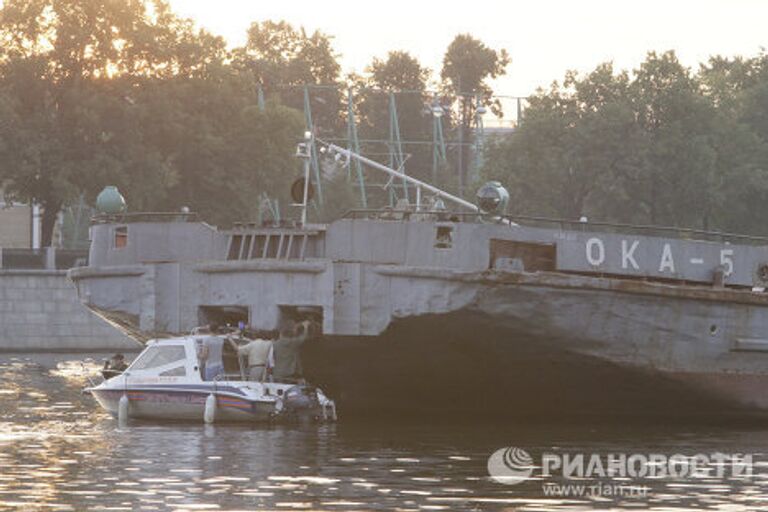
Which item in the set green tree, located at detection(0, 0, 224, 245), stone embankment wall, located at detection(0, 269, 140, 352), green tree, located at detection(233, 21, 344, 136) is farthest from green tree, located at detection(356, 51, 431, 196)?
stone embankment wall, located at detection(0, 269, 140, 352)

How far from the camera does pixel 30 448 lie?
3212 centimetres

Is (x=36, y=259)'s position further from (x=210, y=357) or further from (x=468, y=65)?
(x=468, y=65)

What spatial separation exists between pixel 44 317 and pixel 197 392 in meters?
37.5

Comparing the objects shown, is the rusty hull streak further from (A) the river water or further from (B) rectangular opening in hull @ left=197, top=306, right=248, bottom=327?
(B) rectangular opening in hull @ left=197, top=306, right=248, bottom=327

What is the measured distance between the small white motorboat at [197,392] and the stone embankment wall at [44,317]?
35582mm

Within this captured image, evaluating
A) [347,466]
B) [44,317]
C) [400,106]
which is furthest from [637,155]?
[347,466]

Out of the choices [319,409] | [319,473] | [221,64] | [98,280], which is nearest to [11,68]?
[221,64]

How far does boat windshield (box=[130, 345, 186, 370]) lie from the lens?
124ft

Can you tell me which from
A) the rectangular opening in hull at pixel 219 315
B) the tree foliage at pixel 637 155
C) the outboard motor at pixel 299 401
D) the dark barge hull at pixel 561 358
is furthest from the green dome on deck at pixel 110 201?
the tree foliage at pixel 637 155

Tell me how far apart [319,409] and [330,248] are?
2.91 metres

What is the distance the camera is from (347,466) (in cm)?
2984

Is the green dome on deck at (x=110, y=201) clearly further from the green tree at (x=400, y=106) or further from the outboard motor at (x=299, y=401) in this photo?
the green tree at (x=400, y=106)

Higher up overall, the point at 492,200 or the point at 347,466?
the point at 492,200

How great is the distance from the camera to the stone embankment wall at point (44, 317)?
241 feet
